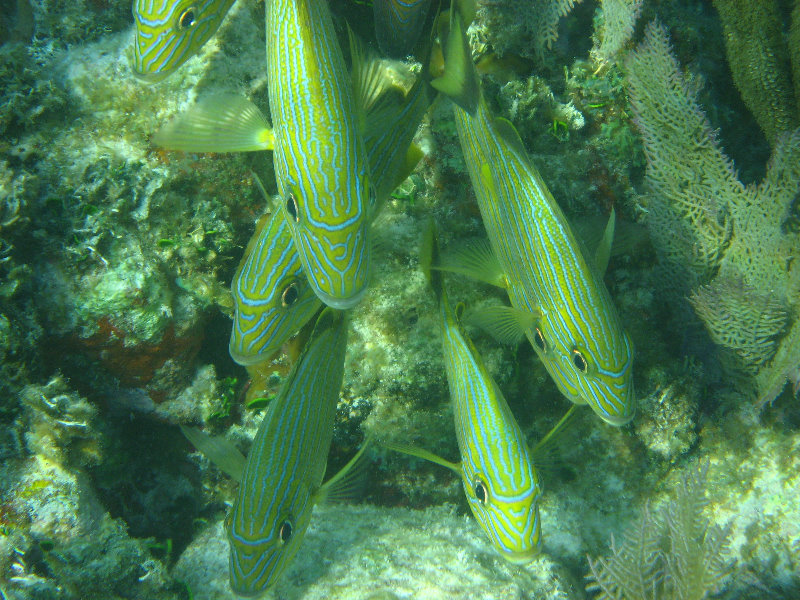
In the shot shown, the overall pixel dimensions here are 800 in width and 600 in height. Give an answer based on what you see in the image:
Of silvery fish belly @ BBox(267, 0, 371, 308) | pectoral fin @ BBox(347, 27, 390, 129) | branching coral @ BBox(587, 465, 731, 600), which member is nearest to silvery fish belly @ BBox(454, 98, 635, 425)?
pectoral fin @ BBox(347, 27, 390, 129)

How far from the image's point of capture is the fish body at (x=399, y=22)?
339cm

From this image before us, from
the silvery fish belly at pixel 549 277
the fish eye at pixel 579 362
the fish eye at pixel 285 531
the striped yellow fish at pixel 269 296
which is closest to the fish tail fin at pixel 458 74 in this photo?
the silvery fish belly at pixel 549 277

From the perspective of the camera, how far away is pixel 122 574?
263 cm

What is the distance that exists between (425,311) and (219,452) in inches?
71.3

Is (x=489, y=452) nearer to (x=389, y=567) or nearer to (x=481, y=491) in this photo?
(x=481, y=491)

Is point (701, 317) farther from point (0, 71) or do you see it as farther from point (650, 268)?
point (0, 71)

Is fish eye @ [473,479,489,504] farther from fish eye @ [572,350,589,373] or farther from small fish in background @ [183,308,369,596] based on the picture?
fish eye @ [572,350,589,373]

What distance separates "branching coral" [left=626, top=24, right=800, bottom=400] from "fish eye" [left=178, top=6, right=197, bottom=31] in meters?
3.30

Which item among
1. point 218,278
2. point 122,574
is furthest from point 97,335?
point 122,574

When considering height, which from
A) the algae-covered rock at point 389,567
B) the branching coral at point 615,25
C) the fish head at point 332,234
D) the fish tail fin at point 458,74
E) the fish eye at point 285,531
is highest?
the branching coral at point 615,25

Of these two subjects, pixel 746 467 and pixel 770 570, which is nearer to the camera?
pixel 770 570

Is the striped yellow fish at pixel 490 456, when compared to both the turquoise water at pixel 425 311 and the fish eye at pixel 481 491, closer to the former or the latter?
the fish eye at pixel 481 491

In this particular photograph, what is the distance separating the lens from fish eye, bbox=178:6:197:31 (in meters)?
2.69

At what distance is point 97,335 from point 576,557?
13.7ft
